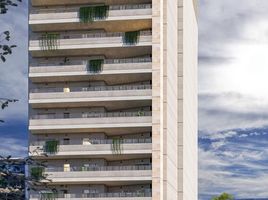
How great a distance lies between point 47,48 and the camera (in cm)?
6581

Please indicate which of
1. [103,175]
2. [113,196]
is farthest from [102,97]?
[113,196]

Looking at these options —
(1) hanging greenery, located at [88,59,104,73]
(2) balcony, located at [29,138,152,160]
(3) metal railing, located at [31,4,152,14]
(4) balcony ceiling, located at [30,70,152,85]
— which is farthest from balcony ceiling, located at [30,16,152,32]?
(2) balcony, located at [29,138,152,160]

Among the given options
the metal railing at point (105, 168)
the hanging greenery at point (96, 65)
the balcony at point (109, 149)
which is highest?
the hanging greenery at point (96, 65)

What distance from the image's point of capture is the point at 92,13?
65.2 metres

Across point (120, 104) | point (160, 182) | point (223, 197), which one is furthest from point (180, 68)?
point (223, 197)

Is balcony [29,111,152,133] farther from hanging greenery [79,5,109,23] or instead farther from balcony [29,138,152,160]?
hanging greenery [79,5,109,23]

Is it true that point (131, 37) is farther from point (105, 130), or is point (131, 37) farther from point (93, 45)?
point (105, 130)

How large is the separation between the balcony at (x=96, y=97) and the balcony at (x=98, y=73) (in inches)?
46.1

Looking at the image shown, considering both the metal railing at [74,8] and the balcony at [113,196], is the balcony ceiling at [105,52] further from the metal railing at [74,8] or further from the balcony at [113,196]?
the balcony at [113,196]

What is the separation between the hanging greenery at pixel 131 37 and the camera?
6400 centimetres

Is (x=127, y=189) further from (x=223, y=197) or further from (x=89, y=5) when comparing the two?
(x=223, y=197)

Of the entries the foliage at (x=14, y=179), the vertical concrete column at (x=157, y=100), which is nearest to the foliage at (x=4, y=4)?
the foliage at (x=14, y=179)

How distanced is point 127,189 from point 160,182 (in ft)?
14.3

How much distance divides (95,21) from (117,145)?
1318 centimetres
